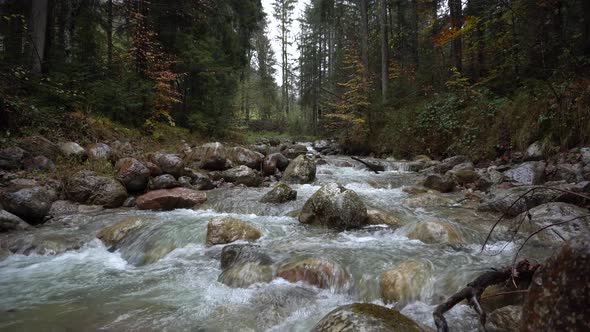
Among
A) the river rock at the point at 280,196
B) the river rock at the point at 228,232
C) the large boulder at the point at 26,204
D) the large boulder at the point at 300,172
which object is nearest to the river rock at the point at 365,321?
the river rock at the point at 228,232

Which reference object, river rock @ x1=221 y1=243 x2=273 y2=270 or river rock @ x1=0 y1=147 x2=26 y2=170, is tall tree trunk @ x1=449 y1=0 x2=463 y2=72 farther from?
river rock @ x1=0 y1=147 x2=26 y2=170

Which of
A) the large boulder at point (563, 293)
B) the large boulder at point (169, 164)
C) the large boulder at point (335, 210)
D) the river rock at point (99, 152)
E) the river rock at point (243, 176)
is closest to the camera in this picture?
the large boulder at point (563, 293)

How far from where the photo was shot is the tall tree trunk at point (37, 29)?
9.71m

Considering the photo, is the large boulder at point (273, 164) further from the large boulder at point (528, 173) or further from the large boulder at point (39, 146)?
the large boulder at point (528, 173)

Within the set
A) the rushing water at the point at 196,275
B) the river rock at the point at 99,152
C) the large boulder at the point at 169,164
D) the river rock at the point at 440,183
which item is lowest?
the rushing water at the point at 196,275

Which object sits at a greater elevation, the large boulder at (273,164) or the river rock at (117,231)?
the large boulder at (273,164)

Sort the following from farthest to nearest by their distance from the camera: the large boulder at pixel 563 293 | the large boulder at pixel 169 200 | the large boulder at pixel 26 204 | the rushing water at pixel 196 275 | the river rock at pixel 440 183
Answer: the river rock at pixel 440 183 < the large boulder at pixel 169 200 < the large boulder at pixel 26 204 < the rushing water at pixel 196 275 < the large boulder at pixel 563 293

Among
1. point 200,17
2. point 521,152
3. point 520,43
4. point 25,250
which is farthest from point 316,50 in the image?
point 25,250

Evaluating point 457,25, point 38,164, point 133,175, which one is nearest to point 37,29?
point 38,164

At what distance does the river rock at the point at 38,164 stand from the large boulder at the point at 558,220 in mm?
9393

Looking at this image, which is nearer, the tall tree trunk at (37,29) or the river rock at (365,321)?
the river rock at (365,321)

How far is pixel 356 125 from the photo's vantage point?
1612 cm

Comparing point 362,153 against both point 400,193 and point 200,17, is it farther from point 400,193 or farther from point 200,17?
point 200,17

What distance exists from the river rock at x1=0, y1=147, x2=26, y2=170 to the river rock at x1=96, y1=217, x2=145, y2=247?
3.32m
